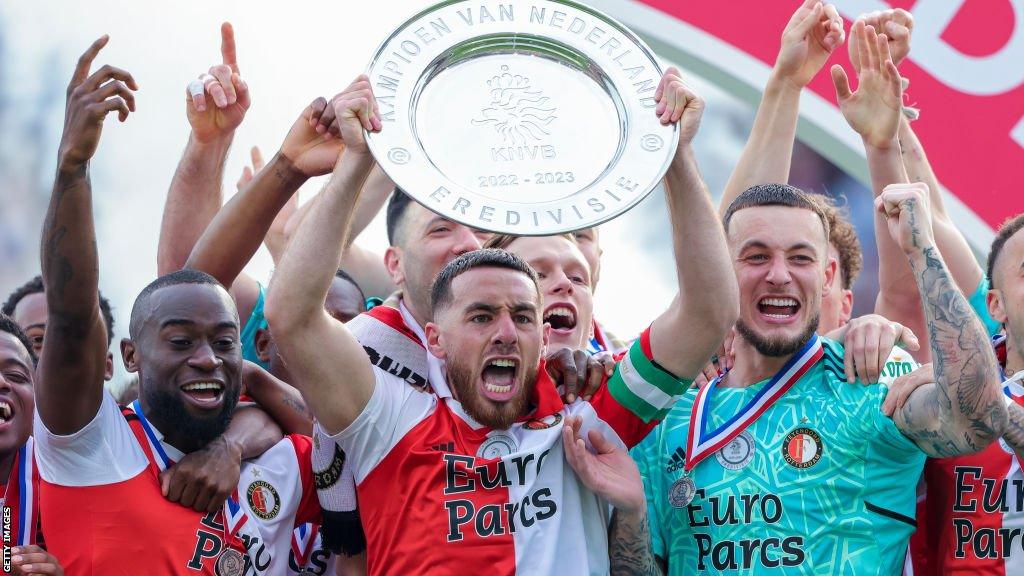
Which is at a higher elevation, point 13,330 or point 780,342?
point 780,342

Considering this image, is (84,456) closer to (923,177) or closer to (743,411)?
(743,411)

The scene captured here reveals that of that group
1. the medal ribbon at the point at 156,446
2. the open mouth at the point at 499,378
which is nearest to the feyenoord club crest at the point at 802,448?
the open mouth at the point at 499,378

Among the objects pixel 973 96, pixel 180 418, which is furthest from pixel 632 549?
pixel 973 96

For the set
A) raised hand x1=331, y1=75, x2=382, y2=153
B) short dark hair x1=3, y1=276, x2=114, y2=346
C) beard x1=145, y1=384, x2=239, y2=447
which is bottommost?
beard x1=145, y1=384, x2=239, y2=447

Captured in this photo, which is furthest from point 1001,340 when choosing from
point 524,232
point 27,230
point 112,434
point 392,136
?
point 27,230

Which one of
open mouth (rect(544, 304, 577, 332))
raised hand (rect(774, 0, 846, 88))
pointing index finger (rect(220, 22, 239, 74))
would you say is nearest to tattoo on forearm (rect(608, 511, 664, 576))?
open mouth (rect(544, 304, 577, 332))

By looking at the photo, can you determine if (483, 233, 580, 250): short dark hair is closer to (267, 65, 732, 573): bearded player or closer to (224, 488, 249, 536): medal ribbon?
(267, 65, 732, 573): bearded player

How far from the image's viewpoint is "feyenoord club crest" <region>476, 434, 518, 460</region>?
4227 millimetres

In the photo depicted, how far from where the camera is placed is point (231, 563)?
4289 millimetres

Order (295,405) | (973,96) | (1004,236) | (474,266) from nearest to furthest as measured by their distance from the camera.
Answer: (474,266), (1004,236), (295,405), (973,96)

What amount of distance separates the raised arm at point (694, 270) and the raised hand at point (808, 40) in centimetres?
159

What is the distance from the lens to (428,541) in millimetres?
4094

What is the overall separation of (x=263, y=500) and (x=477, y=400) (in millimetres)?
803

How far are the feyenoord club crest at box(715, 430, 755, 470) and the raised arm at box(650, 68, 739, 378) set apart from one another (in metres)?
0.38
